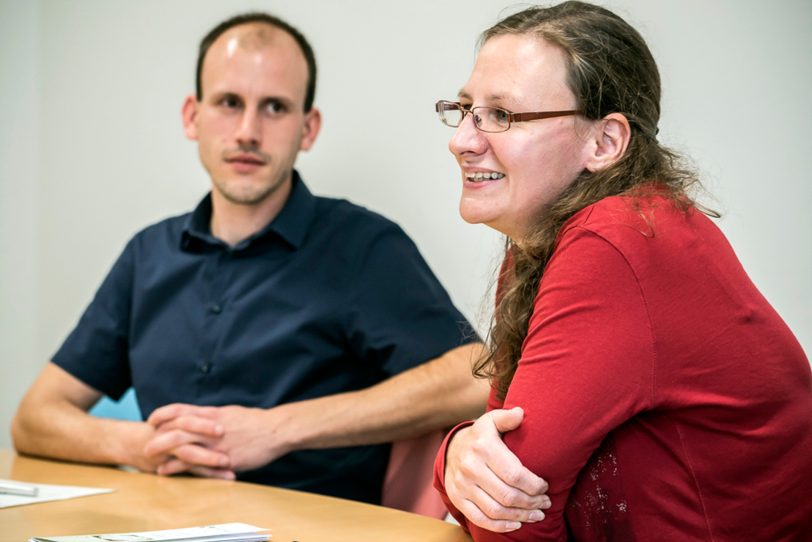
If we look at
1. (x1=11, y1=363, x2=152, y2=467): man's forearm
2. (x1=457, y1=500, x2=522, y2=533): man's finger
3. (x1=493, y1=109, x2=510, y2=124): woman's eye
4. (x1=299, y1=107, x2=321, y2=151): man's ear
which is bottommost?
(x1=11, y1=363, x2=152, y2=467): man's forearm

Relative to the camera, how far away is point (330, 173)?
105 inches

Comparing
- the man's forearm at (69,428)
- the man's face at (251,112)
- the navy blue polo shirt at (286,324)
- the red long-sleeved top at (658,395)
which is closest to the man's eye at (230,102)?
the man's face at (251,112)

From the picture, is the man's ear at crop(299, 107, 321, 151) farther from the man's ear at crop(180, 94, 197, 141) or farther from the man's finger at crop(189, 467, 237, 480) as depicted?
the man's finger at crop(189, 467, 237, 480)

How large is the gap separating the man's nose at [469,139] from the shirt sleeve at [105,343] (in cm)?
124

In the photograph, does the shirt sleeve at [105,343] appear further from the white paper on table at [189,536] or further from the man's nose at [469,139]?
the man's nose at [469,139]

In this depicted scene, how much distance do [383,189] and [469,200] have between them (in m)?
1.13

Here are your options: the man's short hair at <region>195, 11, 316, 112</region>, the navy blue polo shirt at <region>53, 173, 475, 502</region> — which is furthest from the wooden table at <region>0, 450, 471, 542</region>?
the man's short hair at <region>195, 11, 316, 112</region>

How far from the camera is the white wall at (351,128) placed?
1.96 metres

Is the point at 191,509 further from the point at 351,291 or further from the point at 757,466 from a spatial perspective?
the point at 757,466

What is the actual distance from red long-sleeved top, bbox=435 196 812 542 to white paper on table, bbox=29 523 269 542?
1.03ft

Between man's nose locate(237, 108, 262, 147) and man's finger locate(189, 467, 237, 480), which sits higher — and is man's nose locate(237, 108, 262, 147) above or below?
above

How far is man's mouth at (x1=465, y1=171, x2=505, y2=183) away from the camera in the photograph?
1405mm

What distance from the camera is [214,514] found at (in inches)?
57.1

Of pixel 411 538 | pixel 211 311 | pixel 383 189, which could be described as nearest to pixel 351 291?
pixel 211 311
